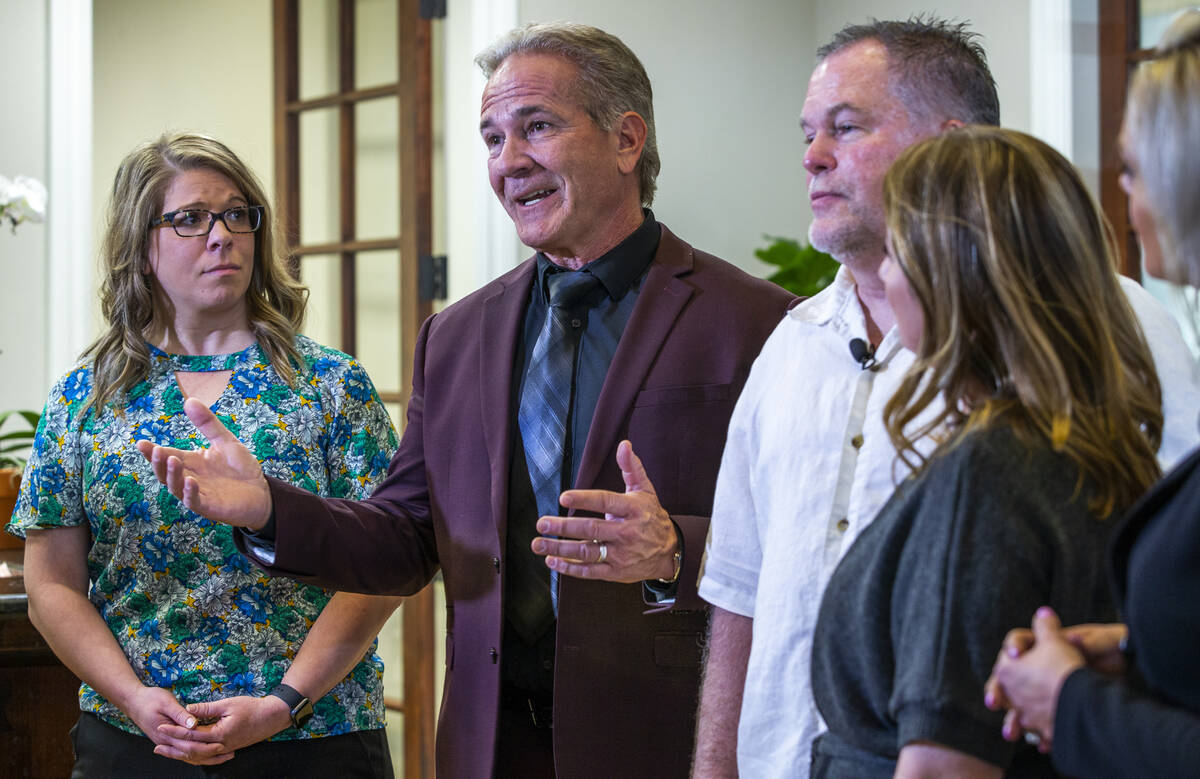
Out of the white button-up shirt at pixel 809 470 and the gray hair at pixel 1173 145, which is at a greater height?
the gray hair at pixel 1173 145

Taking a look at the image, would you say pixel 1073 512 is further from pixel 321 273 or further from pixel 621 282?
pixel 321 273

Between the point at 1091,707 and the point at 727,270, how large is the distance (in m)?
1.08

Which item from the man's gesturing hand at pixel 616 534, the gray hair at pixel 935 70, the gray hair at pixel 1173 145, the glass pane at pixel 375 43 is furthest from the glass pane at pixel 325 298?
the gray hair at pixel 1173 145

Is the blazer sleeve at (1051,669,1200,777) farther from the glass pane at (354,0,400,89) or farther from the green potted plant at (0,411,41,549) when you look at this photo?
the glass pane at (354,0,400,89)

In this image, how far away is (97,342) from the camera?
76.4 inches

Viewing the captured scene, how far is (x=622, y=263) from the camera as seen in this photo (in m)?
1.79

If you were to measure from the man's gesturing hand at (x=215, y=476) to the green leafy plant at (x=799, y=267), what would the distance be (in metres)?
2.31

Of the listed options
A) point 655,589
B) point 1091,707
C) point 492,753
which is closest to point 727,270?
point 655,589

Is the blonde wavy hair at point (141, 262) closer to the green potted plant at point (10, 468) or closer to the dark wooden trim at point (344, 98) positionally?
the green potted plant at point (10, 468)

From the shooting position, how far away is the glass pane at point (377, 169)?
12.3ft

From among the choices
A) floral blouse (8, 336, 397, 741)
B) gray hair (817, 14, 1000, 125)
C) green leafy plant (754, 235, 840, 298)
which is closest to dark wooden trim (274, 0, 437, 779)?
green leafy plant (754, 235, 840, 298)

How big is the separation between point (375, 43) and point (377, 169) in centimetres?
38

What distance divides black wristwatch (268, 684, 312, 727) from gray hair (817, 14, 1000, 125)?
44.9 inches

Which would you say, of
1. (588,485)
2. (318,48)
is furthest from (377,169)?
(588,485)
